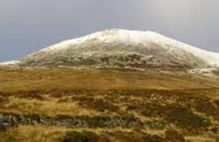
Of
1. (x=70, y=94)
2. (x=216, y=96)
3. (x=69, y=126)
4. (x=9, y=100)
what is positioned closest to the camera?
(x=69, y=126)

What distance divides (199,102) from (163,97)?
6.33 m

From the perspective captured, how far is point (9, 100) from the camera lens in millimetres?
82500

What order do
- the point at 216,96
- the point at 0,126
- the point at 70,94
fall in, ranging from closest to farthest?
the point at 0,126
the point at 70,94
the point at 216,96

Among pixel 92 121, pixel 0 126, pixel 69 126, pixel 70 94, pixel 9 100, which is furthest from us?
pixel 70 94

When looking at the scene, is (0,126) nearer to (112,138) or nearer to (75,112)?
(112,138)

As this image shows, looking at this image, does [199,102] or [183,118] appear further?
[199,102]

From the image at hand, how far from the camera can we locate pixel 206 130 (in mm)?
83312

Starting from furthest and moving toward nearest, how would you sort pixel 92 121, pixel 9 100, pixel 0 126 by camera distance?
pixel 9 100
pixel 92 121
pixel 0 126

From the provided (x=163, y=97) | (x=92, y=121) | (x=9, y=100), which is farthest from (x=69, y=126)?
(x=163, y=97)

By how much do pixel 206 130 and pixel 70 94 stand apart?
906 inches

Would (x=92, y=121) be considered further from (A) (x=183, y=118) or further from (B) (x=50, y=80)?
(B) (x=50, y=80)

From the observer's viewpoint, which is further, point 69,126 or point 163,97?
point 163,97

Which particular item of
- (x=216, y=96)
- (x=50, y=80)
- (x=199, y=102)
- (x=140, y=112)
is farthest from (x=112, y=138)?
(x=50, y=80)

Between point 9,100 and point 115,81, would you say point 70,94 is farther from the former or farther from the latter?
point 115,81
